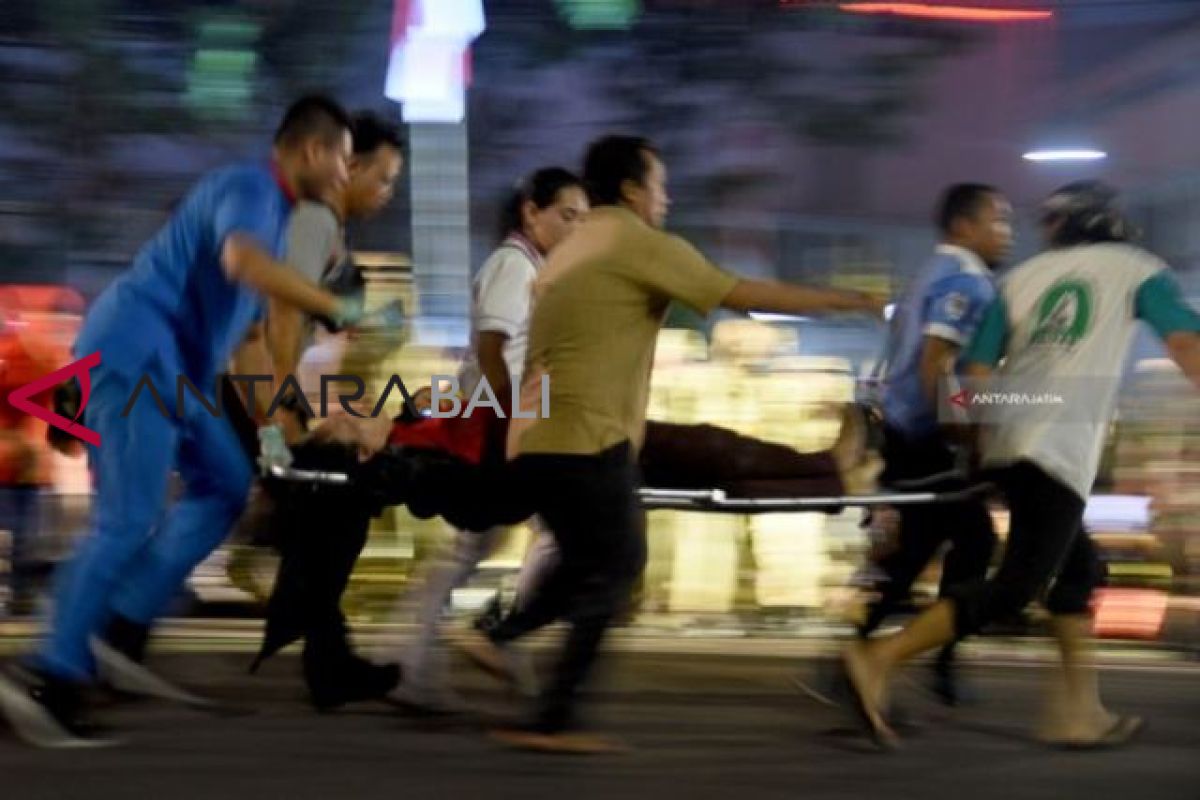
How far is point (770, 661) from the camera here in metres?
6.87

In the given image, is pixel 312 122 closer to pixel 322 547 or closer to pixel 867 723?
pixel 322 547

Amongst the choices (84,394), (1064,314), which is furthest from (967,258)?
(84,394)

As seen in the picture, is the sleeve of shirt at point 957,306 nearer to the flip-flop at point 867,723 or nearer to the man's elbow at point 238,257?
the flip-flop at point 867,723

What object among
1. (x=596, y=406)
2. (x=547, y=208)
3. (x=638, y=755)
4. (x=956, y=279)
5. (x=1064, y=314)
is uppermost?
(x=547, y=208)

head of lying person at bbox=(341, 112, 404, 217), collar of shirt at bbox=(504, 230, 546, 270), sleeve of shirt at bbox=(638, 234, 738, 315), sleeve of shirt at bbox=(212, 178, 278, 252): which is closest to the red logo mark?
sleeve of shirt at bbox=(212, 178, 278, 252)

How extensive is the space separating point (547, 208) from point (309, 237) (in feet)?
2.41

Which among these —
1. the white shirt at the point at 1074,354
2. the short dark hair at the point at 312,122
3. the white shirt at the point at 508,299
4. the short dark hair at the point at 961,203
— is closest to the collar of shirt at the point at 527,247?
the white shirt at the point at 508,299

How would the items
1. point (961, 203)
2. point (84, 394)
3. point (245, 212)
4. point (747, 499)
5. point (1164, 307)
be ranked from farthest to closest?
point (961, 203)
point (747, 499)
point (84, 394)
point (1164, 307)
point (245, 212)

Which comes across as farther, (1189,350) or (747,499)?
(747,499)

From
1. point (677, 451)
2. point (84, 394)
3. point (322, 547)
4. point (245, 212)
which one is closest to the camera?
point (245, 212)

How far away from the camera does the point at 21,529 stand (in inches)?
288

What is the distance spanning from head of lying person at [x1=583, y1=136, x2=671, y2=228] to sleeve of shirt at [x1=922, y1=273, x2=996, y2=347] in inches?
36.2

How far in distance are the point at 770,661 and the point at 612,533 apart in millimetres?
2100

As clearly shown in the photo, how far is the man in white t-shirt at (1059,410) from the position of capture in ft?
17.0
